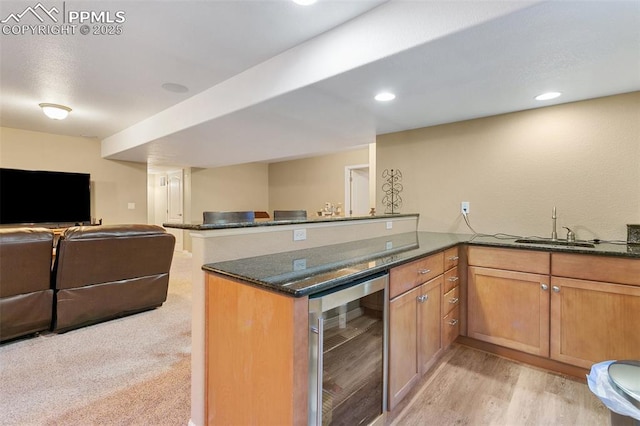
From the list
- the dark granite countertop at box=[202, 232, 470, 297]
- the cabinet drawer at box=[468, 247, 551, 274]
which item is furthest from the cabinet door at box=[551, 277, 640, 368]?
the dark granite countertop at box=[202, 232, 470, 297]

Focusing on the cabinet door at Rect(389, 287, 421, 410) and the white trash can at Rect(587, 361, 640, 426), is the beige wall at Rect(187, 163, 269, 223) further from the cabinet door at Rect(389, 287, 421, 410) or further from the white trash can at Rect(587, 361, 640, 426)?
the white trash can at Rect(587, 361, 640, 426)

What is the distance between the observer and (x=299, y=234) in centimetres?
195

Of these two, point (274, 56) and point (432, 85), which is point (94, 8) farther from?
point (432, 85)

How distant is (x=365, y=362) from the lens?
1489 millimetres

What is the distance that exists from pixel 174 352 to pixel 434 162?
10.3 ft

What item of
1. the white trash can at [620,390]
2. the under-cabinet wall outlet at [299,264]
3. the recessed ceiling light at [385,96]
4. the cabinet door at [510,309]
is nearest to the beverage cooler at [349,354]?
the under-cabinet wall outlet at [299,264]

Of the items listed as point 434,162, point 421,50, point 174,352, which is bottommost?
point 174,352

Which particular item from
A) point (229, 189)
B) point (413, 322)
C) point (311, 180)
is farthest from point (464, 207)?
point (229, 189)

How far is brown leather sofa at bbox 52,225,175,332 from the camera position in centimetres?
265

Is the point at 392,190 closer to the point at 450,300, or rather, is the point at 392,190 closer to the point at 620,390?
the point at 450,300

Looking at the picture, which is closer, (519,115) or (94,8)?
(94,8)

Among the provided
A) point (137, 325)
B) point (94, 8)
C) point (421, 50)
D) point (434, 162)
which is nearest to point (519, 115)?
point (434, 162)

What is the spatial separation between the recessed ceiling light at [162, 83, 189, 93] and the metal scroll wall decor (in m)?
2.43

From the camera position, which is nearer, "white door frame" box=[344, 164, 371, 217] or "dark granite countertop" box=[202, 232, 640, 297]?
"dark granite countertop" box=[202, 232, 640, 297]
